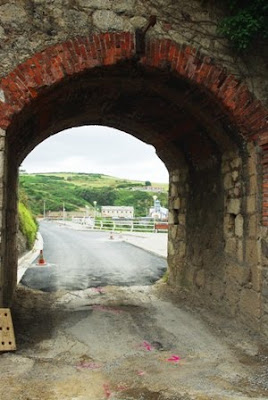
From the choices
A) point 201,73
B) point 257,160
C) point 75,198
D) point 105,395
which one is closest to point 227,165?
point 257,160

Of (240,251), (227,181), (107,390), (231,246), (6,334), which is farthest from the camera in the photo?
(227,181)

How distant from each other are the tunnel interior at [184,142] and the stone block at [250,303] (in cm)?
16

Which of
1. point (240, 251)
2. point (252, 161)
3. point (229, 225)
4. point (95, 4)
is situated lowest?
point (240, 251)

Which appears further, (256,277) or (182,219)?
(182,219)

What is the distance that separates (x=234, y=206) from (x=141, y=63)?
8.42 ft

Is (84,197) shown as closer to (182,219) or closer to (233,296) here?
(182,219)

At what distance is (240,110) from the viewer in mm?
5887

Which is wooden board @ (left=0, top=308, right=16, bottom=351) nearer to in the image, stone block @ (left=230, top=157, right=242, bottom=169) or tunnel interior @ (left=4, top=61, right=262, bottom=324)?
tunnel interior @ (left=4, top=61, right=262, bottom=324)

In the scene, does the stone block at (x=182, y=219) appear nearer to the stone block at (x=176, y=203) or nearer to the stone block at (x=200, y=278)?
the stone block at (x=176, y=203)

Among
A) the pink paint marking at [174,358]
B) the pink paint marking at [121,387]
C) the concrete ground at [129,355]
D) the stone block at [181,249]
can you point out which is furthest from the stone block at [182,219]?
the pink paint marking at [121,387]

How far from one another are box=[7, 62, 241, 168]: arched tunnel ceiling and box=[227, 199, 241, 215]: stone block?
0.83m

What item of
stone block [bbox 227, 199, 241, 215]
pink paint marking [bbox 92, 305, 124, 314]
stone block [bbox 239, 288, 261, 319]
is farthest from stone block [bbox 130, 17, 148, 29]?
pink paint marking [bbox 92, 305, 124, 314]

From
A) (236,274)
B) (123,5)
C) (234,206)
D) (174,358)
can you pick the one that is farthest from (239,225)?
(123,5)

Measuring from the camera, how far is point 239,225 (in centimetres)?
658
